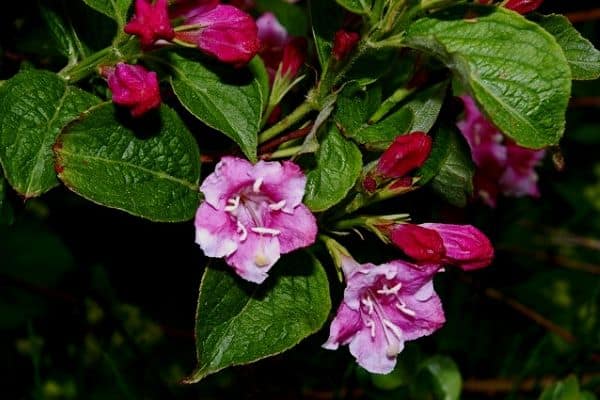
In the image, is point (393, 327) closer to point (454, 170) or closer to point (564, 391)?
point (454, 170)

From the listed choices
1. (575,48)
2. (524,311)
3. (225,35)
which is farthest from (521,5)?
(524,311)

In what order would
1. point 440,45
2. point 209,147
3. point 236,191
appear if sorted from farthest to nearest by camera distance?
point 209,147
point 236,191
point 440,45

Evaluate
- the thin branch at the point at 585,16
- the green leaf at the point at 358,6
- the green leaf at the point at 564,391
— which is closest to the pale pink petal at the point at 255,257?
the green leaf at the point at 358,6

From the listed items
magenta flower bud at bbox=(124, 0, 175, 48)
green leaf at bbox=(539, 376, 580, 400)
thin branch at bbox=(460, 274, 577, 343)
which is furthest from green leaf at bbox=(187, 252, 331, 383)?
thin branch at bbox=(460, 274, 577, 343)

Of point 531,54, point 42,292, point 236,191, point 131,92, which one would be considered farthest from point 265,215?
point 42,292

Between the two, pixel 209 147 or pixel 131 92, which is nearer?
pixel 131 92

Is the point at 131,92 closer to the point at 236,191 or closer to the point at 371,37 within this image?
the point at 236,191

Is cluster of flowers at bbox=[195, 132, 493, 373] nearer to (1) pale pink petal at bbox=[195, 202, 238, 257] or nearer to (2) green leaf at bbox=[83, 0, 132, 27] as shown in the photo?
(1) pale pink petal at bbox=[195, 202, 238, 257]
